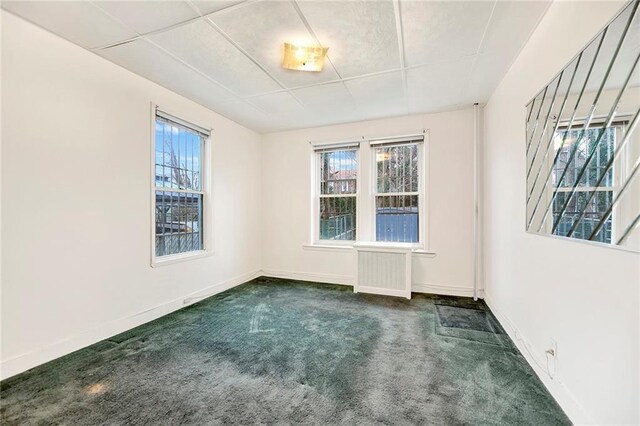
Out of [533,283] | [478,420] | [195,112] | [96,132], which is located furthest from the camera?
[195,112]

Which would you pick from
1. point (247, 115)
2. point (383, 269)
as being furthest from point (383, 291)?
point (247, 115)

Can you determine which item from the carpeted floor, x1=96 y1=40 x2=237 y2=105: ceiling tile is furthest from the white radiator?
x1=96 y1=40 x2=237 y2=105: ceiling tile

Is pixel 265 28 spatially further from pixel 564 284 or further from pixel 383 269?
pixel 383 269

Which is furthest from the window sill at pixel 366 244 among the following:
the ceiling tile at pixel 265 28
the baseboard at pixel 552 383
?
the ceiling tile at pixel 265 28

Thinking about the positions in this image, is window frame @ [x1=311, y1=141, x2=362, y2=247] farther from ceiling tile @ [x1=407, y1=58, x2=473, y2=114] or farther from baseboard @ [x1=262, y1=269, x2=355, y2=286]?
ceiling tile @ [x1=407, y1=58, x2=473, y2=114]

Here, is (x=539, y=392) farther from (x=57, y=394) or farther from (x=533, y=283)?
(x=57, y=394)

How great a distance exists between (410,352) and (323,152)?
3279mm

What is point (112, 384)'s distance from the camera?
1.82m

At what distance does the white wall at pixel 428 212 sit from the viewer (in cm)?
367

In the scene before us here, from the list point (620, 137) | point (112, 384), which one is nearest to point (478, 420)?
point (620, 137)

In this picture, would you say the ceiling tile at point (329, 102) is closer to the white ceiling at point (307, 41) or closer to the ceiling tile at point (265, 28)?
the white ceiling at point (307, 41)

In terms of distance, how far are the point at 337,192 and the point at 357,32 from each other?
2.65 meters

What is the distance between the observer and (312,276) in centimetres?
450

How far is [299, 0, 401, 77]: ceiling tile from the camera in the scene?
1.83 m
